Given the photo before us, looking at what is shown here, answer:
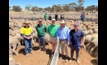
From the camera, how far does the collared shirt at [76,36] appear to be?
817 centimetres

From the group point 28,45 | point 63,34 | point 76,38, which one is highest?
point 63,34

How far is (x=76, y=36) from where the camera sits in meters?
8.21

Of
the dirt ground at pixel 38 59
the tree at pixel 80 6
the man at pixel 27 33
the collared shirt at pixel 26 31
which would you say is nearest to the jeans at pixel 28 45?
the man at pixel 27 33

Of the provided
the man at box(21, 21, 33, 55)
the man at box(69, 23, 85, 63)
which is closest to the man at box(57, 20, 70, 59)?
the man at box(69, 23, 85, 63)

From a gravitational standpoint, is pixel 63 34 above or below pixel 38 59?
above

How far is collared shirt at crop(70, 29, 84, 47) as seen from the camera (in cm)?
817

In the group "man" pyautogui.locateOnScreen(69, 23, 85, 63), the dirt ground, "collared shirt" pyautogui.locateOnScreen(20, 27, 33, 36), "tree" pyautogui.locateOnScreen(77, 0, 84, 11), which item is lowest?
the dirt ground

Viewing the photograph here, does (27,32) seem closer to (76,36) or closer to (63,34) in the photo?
(63,34)

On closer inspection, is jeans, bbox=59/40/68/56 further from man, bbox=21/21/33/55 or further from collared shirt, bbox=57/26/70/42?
man, bbox=21/21/33/55

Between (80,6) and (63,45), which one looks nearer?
(63,45)

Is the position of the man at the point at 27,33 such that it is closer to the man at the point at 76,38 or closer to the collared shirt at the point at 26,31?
the collared shirt at the point at 26,31

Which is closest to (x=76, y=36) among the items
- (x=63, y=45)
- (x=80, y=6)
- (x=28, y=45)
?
(x=63, y=45)
